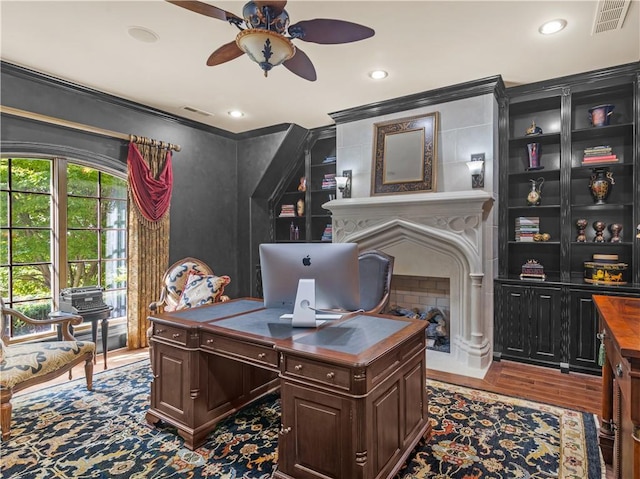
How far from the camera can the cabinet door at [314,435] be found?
1.58 meters

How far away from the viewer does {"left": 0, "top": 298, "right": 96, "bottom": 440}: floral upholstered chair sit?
229cm

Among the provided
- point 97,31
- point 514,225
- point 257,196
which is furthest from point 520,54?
point 257,196

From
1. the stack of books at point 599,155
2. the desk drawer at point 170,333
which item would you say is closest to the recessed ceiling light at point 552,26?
the stack of books at point 599,155

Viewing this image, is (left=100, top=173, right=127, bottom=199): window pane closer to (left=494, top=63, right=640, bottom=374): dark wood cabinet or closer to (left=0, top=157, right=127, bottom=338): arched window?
(left=0, top=157, right=127, bottom=338): arched window

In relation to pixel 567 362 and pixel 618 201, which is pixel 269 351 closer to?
pixel 567 362

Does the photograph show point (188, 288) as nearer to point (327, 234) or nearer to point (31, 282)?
point (31, 282)

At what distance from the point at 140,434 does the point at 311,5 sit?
2.97 meters

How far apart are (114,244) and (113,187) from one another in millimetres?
648

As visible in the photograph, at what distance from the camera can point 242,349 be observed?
1.98 meters

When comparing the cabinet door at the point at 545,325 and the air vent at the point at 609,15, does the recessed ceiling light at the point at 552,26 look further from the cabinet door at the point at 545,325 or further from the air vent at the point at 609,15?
the cabinet door at the point at 545,325

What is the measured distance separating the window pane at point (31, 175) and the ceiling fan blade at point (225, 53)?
90.4 inches

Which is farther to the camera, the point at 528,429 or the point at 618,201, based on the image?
the point at 618,201

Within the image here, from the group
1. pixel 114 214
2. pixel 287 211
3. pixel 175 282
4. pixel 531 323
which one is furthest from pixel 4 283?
pixel 531 323

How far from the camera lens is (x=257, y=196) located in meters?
5.39
